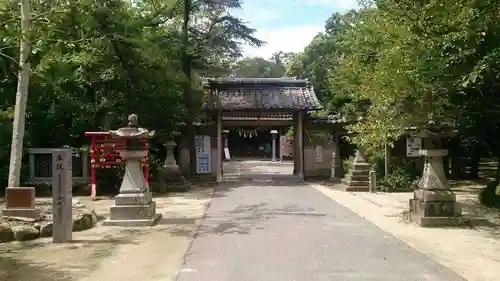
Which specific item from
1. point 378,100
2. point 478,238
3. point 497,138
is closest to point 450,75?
point 378,100

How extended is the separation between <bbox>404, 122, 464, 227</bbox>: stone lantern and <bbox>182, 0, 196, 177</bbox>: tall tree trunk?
464 inches

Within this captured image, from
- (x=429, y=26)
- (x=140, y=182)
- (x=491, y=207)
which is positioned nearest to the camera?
(x=429, y=26)

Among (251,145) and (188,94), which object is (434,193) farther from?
(251,145)

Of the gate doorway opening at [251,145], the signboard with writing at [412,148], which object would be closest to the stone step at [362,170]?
the signboard with writing at [412,148]

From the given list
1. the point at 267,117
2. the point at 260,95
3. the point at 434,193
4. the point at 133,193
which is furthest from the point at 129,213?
the point at 267,117

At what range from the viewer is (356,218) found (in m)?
12.6

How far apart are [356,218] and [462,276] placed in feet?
18.6

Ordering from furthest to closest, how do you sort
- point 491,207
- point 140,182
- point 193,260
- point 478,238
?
point 491,207
point 140,182
point 478,238
point 193,260

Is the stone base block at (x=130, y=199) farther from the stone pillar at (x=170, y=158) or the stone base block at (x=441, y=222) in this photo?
the stone pillar at (x=170, y=158)

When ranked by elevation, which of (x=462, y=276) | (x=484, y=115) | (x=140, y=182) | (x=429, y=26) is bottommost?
(x=462, y=276)

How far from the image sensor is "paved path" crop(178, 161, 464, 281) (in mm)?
6941

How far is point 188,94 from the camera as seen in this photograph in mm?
22844

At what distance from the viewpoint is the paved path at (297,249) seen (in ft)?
22.8

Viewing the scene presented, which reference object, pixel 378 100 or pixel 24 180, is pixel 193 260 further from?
pixel 24 180
